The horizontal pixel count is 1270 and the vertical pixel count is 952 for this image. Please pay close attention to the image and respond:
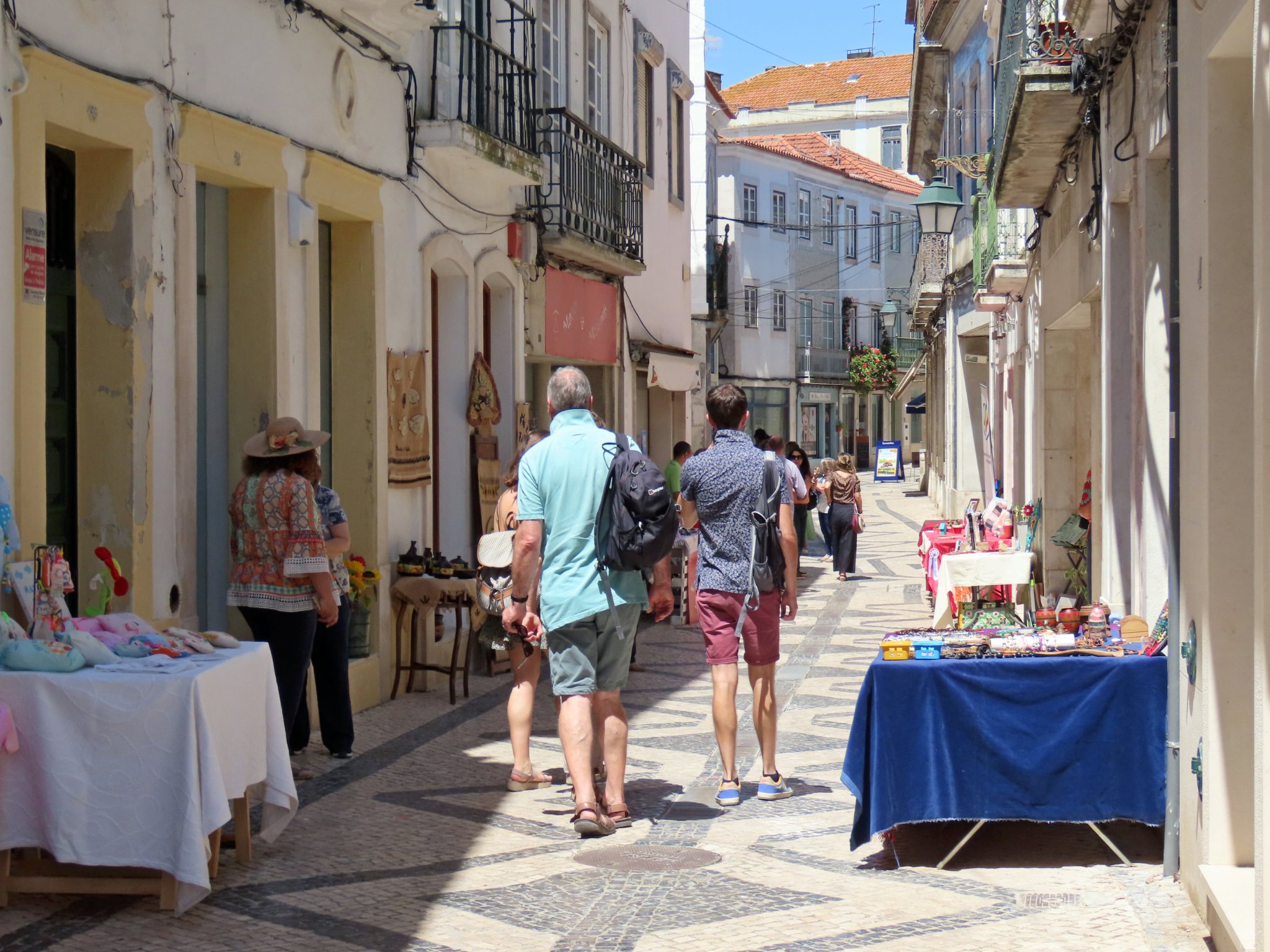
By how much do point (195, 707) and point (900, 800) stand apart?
104 inches

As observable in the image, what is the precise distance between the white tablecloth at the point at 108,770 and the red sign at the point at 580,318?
962cm

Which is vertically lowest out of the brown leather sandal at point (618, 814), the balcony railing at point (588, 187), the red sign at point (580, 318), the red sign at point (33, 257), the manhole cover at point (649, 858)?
the manhole cover at point (649, 858)

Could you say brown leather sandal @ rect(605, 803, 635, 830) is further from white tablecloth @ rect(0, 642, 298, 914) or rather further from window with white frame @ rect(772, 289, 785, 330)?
window with white frame @ rect(772, 289, 785, 330)

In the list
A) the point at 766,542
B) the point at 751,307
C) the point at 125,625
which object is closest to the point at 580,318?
the point at 766,542

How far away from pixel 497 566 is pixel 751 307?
39.7m

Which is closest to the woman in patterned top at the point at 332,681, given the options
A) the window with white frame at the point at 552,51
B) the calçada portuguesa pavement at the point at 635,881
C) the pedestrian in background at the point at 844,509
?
the calçada portuguesa pavement at the point at 635,881

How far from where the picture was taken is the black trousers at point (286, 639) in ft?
24.7

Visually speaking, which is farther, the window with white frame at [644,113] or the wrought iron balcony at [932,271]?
the wrought iron balcony at [932,271]

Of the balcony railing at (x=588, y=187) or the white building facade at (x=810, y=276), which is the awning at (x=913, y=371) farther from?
the balcony railing at (x=588, y=187)

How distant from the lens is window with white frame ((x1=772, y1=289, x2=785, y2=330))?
160ft

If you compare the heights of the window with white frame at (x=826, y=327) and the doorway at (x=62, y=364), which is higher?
the window with white frame at (x=826, y=327)

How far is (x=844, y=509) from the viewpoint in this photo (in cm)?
1841

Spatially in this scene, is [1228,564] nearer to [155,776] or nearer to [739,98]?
[155,776]

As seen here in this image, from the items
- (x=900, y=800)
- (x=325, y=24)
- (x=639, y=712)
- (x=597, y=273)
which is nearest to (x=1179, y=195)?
(x=900, y=800)
